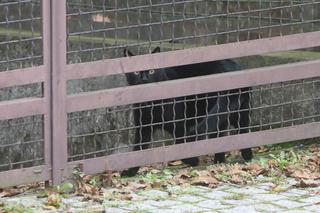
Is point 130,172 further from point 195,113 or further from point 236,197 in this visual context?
point 236,197

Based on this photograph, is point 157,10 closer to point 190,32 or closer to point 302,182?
point 190,32

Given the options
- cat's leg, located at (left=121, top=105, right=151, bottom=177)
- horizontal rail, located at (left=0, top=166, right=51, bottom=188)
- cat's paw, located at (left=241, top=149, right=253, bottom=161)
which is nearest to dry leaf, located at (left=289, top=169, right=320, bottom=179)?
cat's paw, located at (left=241, top=149, right=253, bottom=161)

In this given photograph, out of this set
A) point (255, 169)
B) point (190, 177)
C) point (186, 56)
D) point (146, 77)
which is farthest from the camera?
point (146, 77)

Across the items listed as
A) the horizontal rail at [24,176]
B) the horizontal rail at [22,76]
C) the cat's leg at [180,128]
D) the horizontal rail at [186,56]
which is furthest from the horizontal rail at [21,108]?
the cat's leg at [180,128]

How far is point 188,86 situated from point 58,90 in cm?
110

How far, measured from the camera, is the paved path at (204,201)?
16.9 feet

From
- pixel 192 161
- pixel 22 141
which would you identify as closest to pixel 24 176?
pixel 192 161

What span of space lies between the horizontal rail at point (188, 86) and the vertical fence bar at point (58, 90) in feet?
0.32

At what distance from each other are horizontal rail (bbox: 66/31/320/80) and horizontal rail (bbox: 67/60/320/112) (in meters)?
0.15

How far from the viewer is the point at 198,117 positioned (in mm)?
6281

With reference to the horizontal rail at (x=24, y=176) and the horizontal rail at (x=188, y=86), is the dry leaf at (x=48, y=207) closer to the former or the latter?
the horizontal rail at (x=24, y=176)

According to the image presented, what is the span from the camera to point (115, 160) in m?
5.81

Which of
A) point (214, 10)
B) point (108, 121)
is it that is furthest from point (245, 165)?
point (214, 10)

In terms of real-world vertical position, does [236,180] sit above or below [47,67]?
below
